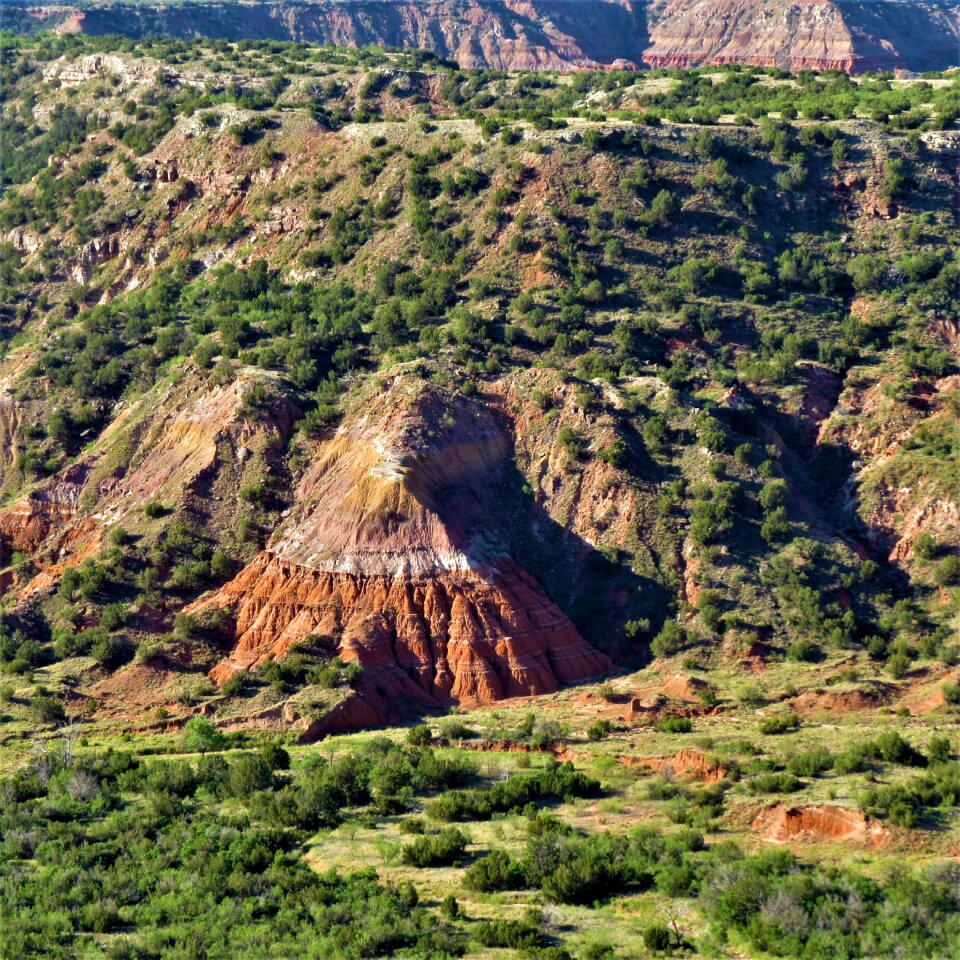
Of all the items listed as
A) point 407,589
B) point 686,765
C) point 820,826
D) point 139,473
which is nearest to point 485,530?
point 407,589

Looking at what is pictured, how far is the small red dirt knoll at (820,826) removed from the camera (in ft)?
134

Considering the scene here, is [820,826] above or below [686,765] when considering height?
above

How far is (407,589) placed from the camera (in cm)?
6316

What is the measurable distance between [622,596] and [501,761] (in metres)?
15.5

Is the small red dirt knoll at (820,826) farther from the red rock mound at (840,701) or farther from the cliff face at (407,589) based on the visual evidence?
the cliff face at (407,589)

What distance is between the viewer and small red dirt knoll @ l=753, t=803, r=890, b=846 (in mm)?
40781

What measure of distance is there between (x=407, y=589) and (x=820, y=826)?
2571cm

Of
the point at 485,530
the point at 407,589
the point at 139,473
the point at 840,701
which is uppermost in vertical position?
the point at 139,473

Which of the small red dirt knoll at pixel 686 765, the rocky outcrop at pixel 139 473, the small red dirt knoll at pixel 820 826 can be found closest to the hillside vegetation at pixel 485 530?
the small red dirt knoll at pixel 820 826

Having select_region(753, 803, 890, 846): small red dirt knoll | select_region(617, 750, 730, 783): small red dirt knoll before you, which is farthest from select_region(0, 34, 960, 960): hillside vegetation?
select_region(617, 750, 730, 783): small red dirt knoll

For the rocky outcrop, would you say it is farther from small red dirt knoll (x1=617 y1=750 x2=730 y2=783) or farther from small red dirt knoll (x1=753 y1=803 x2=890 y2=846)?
small red dirt knoll (x1=753 y1=803 x2=890 y2=846)

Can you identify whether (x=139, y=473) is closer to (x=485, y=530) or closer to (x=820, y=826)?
(x=485, y=530)

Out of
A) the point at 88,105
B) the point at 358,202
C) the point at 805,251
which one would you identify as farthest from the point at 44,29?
the point at 805,251

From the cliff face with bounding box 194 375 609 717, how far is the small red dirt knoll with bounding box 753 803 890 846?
19.9 metres
